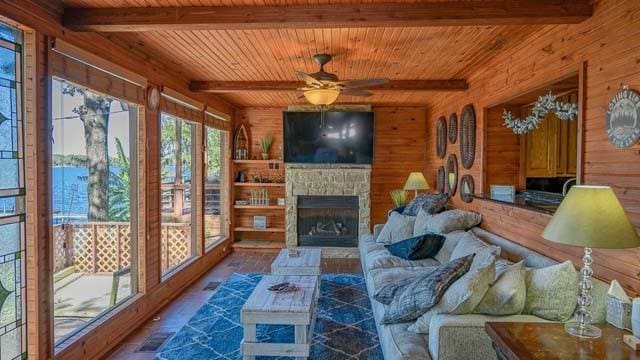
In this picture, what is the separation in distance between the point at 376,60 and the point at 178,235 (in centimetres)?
345

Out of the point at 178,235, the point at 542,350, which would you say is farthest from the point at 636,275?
the point at 178,235

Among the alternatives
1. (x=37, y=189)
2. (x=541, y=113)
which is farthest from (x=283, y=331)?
(x=541, y=113)

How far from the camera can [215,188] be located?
665cm

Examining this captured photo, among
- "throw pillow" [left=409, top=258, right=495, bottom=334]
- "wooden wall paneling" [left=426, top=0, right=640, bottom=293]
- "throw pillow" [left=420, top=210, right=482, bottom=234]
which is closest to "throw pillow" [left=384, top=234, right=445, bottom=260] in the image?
"throw pillow" [left=420, top=210, right=482, bottom=234]

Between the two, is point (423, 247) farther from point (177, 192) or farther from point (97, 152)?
point (97, 152)

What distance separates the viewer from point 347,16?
2.66 metres

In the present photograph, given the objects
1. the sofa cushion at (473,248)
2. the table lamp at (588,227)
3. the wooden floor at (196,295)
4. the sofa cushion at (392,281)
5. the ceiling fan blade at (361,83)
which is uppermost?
the ceiling fan blade at (361,83)

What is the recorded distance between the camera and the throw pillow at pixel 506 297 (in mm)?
2152

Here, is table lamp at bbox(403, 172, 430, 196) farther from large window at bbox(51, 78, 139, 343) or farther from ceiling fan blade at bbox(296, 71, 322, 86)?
large window at bbox(51, 78, 139, 343)

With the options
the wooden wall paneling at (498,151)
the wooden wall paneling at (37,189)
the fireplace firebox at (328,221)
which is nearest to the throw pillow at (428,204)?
the wooden wall paneling at (498,151)

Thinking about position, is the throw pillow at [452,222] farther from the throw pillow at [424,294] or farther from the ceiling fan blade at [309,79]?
the ceiling fan blade at [309,79]

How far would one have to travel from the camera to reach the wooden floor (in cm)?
337

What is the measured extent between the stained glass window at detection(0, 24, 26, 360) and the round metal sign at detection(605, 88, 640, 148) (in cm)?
346

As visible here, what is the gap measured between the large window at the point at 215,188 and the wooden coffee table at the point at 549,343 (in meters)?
4.88
